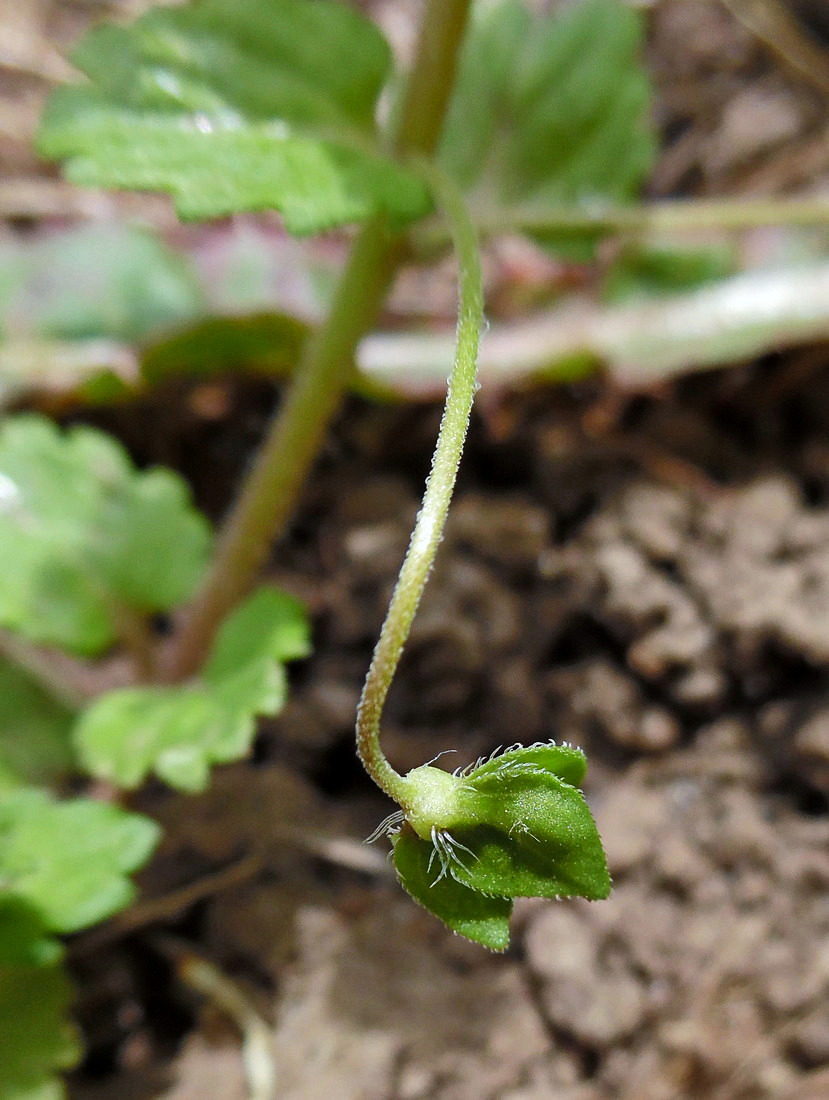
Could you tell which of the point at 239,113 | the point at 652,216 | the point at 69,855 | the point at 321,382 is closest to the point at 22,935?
the point at 69,855

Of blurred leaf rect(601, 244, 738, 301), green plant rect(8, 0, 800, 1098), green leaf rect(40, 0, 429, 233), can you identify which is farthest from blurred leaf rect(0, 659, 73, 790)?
blurred leaf rect(601, 244, 738, 301)

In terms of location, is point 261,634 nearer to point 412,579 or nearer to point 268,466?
point 268,466

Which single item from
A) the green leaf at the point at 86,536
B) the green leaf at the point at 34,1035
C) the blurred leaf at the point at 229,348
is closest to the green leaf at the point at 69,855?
the green leaf at the point at 34,1035

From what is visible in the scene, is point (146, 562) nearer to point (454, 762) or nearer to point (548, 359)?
point (454, 762)

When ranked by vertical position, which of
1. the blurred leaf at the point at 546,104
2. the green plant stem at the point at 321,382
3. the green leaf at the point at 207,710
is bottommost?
the green leaf at the point at 207,710

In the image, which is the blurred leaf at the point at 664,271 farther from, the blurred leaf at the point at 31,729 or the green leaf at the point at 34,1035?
the green leaf at the point at 34,1035
